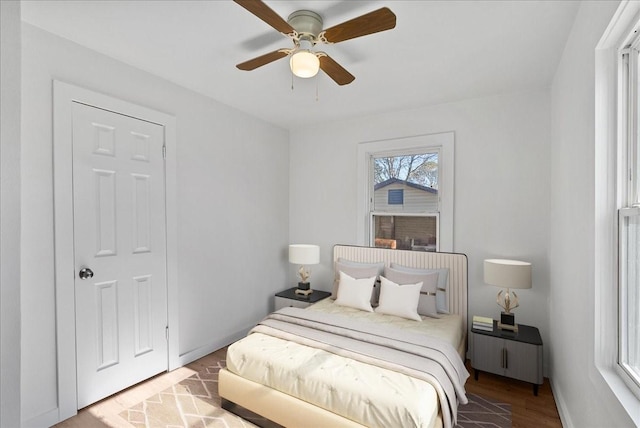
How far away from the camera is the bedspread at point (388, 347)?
1939 mm

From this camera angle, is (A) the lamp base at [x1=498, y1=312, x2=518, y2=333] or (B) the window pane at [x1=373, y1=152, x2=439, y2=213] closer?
(A) the lamp base at [x1=498, y1=312, x2=518, y2=333]

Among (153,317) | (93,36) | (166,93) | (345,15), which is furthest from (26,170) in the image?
(345,15)

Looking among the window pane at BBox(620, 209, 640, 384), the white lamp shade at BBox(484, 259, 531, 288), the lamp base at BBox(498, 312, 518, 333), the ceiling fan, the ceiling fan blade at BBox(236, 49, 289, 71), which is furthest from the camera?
the lamp base at BBox(498, 312, 518, 333)

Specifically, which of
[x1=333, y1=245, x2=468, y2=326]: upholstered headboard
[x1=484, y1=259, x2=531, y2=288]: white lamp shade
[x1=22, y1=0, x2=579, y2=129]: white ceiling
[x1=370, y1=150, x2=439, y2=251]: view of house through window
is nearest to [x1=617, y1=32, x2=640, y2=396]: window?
[x1=22, y1=0, x2=579, y2=129]: white ceiling

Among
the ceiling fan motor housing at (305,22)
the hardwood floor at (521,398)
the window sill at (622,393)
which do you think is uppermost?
the ceiling fan motor housing at (305,22)

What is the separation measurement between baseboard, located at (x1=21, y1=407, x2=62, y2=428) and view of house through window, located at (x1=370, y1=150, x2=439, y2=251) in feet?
10.5

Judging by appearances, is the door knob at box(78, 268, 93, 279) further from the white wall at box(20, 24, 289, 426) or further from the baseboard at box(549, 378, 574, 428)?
the baseboard at box(549, 378, 574, 428)

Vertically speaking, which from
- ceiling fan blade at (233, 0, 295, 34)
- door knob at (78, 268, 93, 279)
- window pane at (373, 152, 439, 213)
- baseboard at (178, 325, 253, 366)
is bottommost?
baseboard at (178, 325, 253, 366)

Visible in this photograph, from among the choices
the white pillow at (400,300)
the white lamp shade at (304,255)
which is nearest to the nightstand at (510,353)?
the white pillow at (400,300)

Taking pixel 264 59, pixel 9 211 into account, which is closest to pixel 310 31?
pixel 264 59

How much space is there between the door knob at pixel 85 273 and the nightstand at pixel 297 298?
2.06 meters

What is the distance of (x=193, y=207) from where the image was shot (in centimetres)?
315

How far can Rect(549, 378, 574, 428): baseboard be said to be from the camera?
6.93 ft

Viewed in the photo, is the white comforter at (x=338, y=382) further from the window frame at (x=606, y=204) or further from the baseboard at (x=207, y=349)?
the baseboard at (x=207, y=349)
